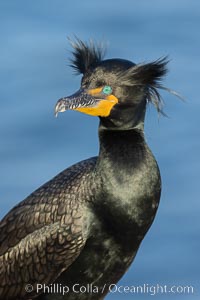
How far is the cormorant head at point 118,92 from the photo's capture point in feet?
24.3

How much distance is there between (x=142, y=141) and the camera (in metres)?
7.62

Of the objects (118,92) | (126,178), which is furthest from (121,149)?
(118,92)

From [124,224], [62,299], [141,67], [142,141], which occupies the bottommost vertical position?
[62,299]

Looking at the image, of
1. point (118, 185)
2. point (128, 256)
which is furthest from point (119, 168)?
point (128, 256)

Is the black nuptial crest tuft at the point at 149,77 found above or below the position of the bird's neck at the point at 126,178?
above

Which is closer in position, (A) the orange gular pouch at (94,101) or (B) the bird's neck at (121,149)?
(A) the orange gular pouch at (94,101)

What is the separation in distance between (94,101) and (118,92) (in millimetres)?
179

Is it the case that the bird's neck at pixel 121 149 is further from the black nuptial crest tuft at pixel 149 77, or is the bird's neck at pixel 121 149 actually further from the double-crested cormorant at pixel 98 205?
the black nuptial crest tuft at pixel 149 77

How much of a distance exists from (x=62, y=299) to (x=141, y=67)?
1653mm

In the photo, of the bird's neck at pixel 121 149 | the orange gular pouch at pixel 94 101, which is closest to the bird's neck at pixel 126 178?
the bird's neck at pixel 121 149

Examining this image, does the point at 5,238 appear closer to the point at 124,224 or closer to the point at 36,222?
the point at 36,222

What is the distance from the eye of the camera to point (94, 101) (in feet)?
24.2

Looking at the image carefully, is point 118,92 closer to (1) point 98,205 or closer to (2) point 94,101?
(2) point 94,101

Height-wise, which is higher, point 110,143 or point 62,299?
point 110,143
